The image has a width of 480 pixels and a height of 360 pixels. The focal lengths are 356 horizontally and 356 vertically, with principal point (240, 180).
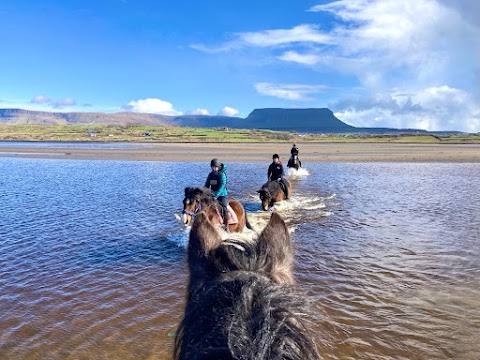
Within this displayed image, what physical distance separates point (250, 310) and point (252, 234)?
971 centimetres

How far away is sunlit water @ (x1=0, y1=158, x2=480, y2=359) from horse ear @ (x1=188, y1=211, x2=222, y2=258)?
1.04m

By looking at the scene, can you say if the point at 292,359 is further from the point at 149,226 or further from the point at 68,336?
the point at 149,226

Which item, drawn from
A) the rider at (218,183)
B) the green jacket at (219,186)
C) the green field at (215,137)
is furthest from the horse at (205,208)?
the green field at (215,137)

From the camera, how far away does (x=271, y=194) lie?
16.0 meters

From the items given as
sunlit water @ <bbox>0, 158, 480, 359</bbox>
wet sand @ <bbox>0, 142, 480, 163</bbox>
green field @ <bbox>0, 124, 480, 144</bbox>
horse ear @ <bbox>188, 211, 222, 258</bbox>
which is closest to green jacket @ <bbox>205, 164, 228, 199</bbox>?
sunlit water @ <bbox>0, 158, 480, 359</bbox>

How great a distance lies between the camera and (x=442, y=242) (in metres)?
10.8

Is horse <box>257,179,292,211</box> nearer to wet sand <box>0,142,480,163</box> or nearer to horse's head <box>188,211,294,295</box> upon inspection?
horse's head <box>188,211,294,295</box>

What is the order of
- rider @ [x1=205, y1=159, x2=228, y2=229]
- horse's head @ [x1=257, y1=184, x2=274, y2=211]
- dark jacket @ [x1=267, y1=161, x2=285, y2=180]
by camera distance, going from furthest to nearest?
dark jacket @ [x1=267, y1=161, x2=285, y2=180], horse's head @ [x1=257, y1=184, x2=274, y2=211], rider @ [x1=205, y1=159, x2=228, y2=229]

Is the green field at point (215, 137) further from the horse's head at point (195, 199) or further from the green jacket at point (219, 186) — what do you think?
the horse's head at point (195, 199)

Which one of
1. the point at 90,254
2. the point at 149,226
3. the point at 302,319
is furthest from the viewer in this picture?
the point at 149,226

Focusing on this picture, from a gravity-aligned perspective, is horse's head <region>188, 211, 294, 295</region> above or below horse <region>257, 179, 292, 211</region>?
above

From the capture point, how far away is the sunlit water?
5840 millimetres

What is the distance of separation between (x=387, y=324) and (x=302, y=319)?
209 inches

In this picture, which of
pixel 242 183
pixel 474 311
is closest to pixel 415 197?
pixel 242 183
